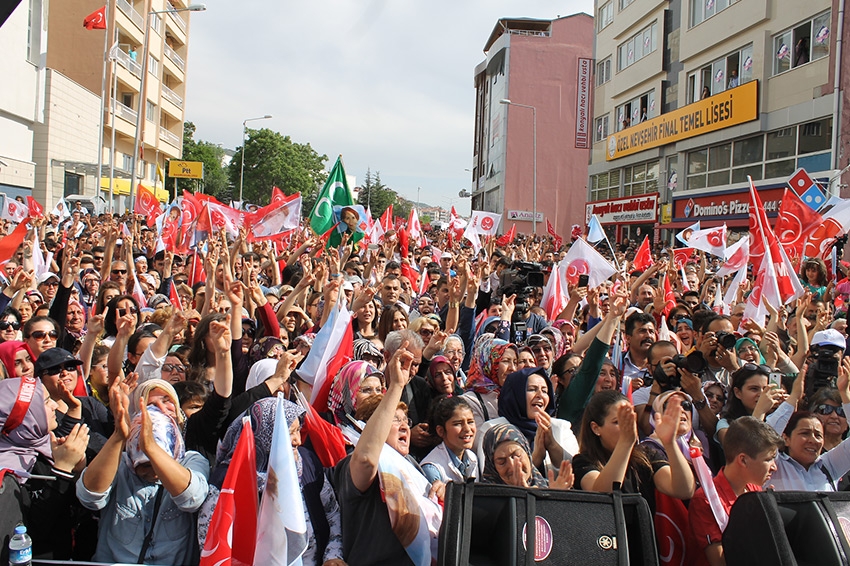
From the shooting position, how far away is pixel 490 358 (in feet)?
18.5

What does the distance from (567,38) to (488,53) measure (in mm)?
11032

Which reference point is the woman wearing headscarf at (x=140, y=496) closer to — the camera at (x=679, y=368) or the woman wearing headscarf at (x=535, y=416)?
the woman wearing headscarf at (x=535, y=416)

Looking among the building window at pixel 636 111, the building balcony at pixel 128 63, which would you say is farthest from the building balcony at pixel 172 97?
the building window at pixel 636 111

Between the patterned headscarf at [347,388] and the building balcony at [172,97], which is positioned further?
the building balcony at [172,97]

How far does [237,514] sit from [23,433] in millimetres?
1428

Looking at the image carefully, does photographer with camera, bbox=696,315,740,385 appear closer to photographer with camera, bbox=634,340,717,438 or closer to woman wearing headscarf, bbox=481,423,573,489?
photographer with camera, bbox=634,340,717,438

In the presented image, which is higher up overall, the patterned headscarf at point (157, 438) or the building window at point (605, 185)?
the building window at point (605, 185)

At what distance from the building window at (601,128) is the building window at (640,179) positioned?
3181mm

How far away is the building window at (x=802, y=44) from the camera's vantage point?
2211 cm

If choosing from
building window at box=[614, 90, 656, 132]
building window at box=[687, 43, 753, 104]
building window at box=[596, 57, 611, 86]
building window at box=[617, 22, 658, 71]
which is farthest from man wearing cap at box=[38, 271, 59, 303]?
building window at box=[596, 57, 611, 86]

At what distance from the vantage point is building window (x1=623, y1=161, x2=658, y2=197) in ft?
113

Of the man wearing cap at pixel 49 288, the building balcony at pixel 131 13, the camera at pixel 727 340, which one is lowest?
the camera at pixel 727 340

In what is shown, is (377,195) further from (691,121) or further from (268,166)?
(691,121)

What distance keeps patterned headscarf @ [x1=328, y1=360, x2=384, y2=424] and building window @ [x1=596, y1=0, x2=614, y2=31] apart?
3771 centimetres
